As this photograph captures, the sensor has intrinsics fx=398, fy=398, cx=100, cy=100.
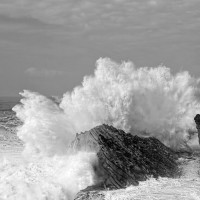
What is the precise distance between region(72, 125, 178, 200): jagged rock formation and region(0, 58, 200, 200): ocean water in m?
0.42

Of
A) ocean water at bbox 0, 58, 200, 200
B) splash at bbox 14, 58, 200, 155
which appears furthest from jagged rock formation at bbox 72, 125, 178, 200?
splash at bbox 14, 58, 200, 155

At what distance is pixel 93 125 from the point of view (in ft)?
73.5

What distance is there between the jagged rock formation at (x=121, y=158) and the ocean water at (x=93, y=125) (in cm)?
42

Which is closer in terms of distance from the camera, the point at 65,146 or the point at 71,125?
the point at 65,146

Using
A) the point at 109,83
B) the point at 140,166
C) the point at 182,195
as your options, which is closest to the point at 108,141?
the point at 140,166

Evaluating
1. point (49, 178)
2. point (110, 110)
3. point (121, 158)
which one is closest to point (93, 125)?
point (110, 110)

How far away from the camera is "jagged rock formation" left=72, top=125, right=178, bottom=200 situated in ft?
52.1

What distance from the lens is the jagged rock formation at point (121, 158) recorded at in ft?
52.1

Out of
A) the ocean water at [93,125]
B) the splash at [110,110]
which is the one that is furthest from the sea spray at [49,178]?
the splash at [110,110]

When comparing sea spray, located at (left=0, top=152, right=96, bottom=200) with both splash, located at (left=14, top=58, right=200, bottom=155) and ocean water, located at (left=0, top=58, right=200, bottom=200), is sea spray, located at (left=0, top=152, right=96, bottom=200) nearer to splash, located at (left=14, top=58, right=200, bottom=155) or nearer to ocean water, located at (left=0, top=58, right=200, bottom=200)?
ocean water, located at (left=0, top=58, right=200, bottom=200)

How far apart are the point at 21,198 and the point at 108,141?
4.79 meters

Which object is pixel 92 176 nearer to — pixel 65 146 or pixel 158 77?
pixel 65 146

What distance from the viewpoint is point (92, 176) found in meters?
15.6

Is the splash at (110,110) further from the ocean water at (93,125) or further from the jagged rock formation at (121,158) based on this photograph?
the jagged rock formation at (121,158)
